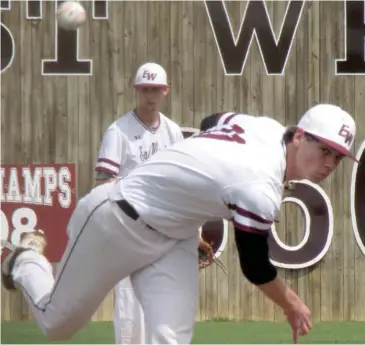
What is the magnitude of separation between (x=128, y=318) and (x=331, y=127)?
3.09 meters

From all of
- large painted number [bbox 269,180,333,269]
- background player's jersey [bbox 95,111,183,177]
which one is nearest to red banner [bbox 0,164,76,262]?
large painted number [bbox 269,180,333,269]

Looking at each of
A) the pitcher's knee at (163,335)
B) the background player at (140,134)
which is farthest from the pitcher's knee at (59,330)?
the background player at (140,134)

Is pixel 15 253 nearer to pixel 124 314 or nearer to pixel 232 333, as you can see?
pixel 124 314

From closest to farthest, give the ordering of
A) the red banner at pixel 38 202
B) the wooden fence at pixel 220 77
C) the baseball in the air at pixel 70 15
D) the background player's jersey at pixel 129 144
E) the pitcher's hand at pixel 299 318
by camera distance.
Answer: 1. the pitcher's hand at pixel 299 318
2. the background player's jersey at pixel 129 144
3. the baseball in the air at pixel 70 15
4. the wooden fence at pixel 220 77
5. the red banner at pixel 38 202

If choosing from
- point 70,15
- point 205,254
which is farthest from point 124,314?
point 70,15

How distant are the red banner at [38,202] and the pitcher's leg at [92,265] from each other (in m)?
4.41

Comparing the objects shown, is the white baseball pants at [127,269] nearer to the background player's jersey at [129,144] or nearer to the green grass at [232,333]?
the background player's jersey at [129,144]

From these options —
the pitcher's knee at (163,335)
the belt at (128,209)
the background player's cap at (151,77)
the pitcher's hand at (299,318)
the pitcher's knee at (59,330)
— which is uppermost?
the background player's cap at (151,77)

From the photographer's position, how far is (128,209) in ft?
18.6

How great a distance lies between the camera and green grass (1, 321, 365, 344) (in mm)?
9297

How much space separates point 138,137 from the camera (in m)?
8.55

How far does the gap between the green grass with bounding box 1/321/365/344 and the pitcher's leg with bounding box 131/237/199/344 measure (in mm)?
3527

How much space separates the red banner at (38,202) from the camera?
10438 mm

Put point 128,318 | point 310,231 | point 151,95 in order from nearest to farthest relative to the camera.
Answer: point 128,318 → point 151,95 → point 310,231
